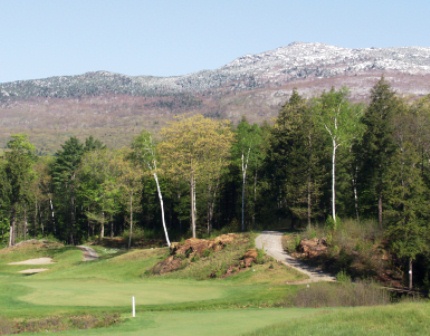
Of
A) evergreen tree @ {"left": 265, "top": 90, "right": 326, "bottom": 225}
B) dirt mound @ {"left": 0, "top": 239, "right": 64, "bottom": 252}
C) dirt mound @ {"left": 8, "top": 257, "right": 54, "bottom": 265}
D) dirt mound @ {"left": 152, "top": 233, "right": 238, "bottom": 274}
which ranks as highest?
evergreen tree @ {"left": 265, "top": 90, "right": 326, "bottom": 225}

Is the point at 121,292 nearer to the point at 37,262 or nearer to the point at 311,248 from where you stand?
the point at 311,248

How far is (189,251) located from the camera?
152ft

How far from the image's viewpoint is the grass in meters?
19.3

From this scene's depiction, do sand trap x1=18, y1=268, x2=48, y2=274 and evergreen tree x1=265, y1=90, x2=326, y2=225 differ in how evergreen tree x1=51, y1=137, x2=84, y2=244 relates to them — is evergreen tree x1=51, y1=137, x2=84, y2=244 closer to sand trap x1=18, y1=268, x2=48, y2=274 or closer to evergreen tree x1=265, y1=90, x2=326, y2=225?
sand trap x1=18, y1=268, x2=48, y2=274

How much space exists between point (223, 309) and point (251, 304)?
2.09m

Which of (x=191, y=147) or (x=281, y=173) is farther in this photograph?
(x=281, y=173)

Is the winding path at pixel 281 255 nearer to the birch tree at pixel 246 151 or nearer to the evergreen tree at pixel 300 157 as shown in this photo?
the evergreen tree at pixel 300 157

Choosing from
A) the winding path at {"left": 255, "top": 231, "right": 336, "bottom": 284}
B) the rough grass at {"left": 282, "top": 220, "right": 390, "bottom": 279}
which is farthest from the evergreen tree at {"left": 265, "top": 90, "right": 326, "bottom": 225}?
the rough grass at {"left": 282, "top": 220, "right": 390, "bottom": 279}

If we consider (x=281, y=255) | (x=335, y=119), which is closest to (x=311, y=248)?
(x=281, y=255)

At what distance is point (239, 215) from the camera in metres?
70.9

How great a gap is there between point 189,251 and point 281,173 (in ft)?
52.7

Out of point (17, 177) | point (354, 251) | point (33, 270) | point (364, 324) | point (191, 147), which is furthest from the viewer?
point (17, 177)

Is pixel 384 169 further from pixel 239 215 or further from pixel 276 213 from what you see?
pixel 239 215

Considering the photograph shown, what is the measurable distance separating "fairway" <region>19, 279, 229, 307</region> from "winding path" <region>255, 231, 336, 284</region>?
5.91 meters
